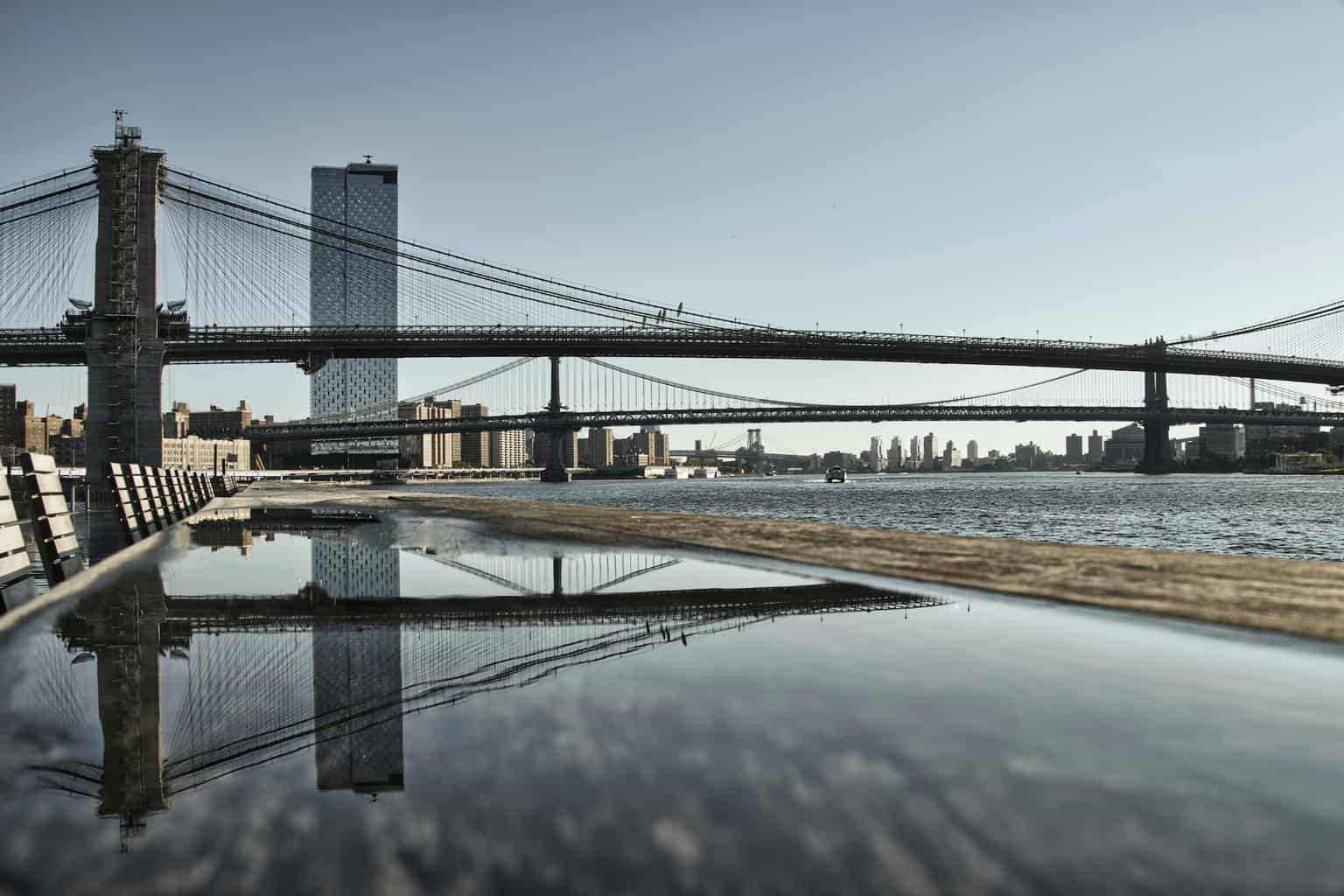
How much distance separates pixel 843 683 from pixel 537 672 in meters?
1.05

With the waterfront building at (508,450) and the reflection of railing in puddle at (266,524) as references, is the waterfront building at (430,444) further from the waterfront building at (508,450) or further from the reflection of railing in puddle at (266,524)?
the reflection of railing in puddle at (266,524)

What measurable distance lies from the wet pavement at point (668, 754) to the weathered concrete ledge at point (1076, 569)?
56 centimetres

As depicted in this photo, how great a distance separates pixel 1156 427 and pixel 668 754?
289ft

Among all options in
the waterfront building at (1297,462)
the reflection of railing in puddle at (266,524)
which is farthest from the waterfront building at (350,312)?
the reflection of railing in puddle at (266,524)

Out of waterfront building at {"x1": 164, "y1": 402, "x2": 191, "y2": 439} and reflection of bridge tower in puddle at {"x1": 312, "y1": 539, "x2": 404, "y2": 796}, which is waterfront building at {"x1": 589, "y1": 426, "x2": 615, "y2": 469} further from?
reflection of bridge tower in puddle at {"x1": 312, "y1": 539, "x2": 404, "y2": 796}

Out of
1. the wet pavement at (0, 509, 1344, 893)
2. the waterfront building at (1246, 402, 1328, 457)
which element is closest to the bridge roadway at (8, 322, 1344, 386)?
the wet pavement at (0, 509, 1344, 893)

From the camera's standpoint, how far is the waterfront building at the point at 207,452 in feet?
416

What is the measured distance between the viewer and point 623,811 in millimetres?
1787

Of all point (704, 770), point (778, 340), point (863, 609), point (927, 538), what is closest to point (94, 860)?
point (704, 770)

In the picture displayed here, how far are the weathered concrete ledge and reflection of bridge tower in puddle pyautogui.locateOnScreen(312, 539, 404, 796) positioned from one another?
3526 mm

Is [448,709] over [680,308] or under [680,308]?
under

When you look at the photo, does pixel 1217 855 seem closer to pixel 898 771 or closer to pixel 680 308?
pixel 898 771

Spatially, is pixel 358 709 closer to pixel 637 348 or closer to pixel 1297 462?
pixel 637 348

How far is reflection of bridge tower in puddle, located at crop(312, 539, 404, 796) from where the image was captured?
2.05 meters
